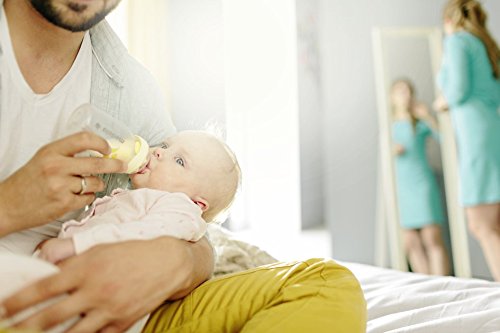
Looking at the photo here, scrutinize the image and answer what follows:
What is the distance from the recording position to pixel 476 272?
9.68 feet

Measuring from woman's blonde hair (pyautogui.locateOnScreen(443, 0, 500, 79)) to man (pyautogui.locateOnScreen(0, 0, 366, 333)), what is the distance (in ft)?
7.01

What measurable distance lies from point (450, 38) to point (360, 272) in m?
1.63

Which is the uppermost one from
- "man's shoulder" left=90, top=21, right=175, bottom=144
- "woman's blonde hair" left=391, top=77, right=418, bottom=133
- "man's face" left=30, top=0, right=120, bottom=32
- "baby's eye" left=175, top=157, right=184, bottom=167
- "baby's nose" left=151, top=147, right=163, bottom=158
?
"woman's blonde hair" left=391, top=77, right=418, bottom=133

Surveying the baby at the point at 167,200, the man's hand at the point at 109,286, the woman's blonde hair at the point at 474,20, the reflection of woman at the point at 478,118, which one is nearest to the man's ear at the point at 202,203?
the baby at the point at 167,200

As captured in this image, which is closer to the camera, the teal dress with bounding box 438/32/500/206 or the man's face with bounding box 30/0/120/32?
the man's face with bounding box 30/0/120/32

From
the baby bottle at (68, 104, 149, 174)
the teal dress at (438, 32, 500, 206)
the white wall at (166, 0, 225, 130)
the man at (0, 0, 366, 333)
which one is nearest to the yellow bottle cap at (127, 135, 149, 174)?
the baby bottle at (68, 104, 149, 174)

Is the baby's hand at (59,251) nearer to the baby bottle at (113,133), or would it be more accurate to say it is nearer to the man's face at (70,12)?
the baby bottle at (113,133)

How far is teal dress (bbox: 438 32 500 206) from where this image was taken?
2.81 m

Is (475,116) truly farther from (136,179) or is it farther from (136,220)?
(136,220)

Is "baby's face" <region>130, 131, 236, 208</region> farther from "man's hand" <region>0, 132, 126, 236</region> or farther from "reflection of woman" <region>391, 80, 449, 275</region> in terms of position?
"reflection of woman" <region>391, 80, 449, 275</region>

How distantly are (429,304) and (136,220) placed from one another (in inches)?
29.4

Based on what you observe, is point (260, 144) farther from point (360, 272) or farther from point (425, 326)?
point (425, 326)

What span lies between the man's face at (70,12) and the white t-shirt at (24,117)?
0.07 metres

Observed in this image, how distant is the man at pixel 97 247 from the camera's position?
Answer: 0.79 meters
